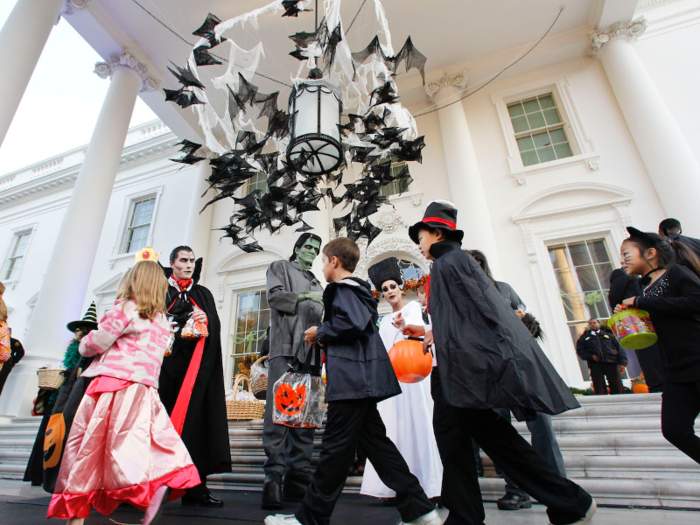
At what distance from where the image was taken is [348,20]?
8.46m

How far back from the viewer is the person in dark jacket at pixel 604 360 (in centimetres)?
581

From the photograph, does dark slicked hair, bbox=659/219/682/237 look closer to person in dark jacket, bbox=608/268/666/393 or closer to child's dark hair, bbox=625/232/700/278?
person in dark jacket, bbox=608/268/666/393

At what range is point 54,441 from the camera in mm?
2445

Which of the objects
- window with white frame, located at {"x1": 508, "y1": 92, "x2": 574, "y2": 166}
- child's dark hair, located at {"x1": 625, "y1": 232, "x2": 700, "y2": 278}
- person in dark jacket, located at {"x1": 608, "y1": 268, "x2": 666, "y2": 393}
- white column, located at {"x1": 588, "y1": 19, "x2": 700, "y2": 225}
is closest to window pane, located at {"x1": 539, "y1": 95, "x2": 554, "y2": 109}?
window with white frame, located at {"x1": 508, "y1": 92, "x2": 574, "y2": 166}

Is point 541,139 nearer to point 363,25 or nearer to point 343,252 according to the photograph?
point 363,25

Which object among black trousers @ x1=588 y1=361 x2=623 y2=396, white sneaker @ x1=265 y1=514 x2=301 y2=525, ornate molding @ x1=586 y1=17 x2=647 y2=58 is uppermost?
ornate molding @ x1=586 y1=17 x2=647 y2=58

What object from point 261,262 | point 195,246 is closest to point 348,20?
point 261,262

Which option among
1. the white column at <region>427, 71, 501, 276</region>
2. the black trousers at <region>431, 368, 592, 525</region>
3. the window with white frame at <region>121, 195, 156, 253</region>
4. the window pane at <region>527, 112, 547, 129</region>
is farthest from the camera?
the window with white frame at <region>121, 195, 156, 253</region>

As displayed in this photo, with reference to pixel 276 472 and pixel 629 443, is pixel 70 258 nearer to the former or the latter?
pixel 276 472

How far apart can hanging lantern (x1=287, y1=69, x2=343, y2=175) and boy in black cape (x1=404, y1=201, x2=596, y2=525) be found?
1.81 m

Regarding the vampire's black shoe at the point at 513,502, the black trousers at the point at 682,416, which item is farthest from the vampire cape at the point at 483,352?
the vampire's black shoe at the point at 513,502

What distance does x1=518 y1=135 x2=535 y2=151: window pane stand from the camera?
902cm

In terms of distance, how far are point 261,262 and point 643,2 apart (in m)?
11.5

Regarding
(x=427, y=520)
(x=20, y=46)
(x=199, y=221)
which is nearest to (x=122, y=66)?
(x=20, y=46)
